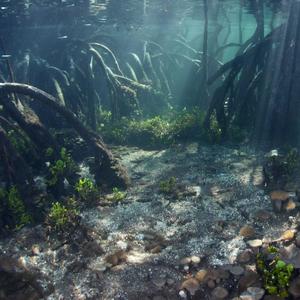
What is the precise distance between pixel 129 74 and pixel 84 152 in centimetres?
793

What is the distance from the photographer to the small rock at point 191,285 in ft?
14.1

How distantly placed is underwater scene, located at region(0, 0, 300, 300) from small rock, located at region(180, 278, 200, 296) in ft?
0.05

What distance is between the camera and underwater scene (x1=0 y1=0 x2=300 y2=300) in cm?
455

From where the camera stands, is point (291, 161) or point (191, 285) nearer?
point (191, 285)

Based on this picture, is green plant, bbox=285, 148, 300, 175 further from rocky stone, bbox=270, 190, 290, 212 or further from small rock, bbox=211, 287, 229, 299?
small rock, bbox=211, 287, 229, 299

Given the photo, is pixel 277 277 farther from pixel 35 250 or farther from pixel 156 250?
pixel 35 250

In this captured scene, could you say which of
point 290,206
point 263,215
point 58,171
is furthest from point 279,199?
point 58,171

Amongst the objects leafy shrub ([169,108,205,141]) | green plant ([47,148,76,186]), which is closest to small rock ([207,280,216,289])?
green plant ([47,148,76,186])

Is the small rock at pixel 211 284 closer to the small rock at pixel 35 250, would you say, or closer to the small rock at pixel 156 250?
the small rock at pixel 156 250

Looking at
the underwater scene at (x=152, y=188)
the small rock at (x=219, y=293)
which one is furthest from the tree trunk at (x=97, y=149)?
the small rock at (x=219, y=293)

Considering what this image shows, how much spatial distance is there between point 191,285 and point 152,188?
340cm

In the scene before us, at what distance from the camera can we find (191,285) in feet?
14.2

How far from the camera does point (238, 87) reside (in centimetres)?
1102

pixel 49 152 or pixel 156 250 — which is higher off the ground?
pixel 49 152
